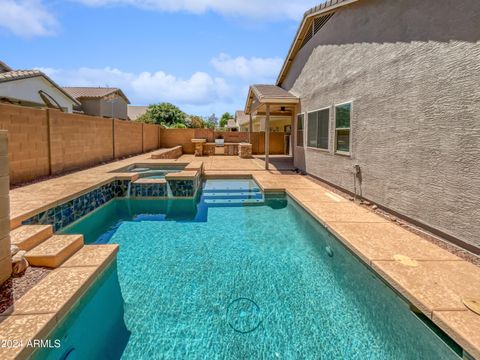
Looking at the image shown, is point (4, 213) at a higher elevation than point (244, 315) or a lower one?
higher

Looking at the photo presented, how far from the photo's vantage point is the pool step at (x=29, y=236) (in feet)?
11.9

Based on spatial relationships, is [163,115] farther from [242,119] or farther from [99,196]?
[99,196]

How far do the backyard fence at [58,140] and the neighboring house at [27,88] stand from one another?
563 centimetres

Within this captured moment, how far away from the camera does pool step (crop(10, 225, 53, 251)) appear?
3641 mm

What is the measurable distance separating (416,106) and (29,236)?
6235 mm

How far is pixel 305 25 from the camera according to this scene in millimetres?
11219

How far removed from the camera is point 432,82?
4.65 m

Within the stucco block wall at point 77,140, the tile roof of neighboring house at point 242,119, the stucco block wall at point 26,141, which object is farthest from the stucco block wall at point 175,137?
the stucco block wall at point 26,141

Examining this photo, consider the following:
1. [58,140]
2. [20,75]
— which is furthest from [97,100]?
[58,140]

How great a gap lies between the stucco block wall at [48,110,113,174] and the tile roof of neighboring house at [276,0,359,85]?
8865 mm

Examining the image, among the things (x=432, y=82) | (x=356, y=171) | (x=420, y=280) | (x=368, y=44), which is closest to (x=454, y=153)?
(x=432, y=82)

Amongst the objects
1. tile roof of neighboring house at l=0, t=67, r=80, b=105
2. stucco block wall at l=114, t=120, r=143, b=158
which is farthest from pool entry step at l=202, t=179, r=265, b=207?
tile roof of neighboring house at l=0, t=67, r=80, b=105

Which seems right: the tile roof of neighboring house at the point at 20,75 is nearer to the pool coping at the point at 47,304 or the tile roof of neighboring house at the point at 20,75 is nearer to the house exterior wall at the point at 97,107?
the house exterior wall at the point at 97,107

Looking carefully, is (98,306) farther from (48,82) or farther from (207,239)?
(48,82)
